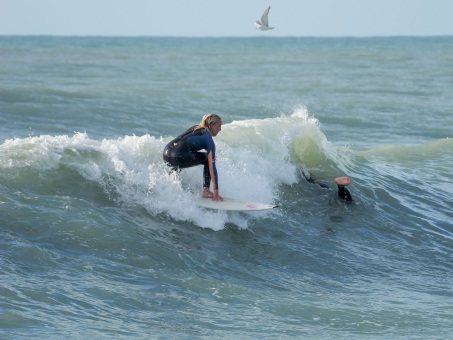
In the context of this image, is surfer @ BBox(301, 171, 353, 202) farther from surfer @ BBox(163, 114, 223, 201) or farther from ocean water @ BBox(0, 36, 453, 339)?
surfer @ BBox(163, 114, 223, 201)

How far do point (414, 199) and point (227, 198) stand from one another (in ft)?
13.9

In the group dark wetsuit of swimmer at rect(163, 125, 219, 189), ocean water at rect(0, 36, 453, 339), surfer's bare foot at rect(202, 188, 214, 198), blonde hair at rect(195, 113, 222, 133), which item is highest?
blonde hair at rect(195, 113, 222, 133)

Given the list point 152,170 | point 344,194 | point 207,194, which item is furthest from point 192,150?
point 344,194

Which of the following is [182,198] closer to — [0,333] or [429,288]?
[429,288]

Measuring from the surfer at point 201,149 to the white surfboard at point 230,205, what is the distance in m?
0.09

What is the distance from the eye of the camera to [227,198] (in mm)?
11789

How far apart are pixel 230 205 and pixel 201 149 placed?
2.70 feet

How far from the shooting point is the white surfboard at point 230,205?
37.6ft

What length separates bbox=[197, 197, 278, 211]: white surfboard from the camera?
1145 cm

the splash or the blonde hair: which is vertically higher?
the blonde hair

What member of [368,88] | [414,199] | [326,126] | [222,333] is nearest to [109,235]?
[222,333]

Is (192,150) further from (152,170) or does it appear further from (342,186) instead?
(342,186)
